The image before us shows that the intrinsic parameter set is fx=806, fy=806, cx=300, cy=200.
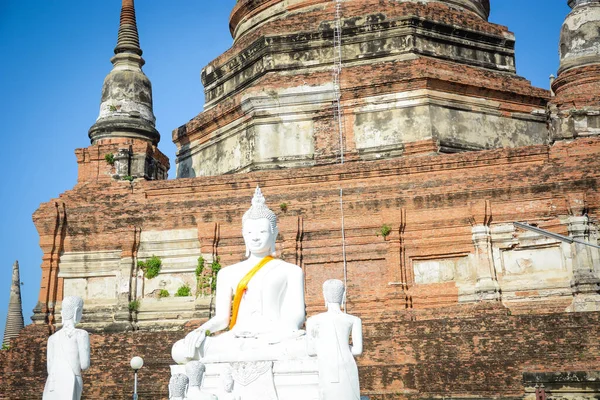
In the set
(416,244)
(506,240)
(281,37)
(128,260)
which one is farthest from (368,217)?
(281,37)

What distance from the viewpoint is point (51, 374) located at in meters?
8.72

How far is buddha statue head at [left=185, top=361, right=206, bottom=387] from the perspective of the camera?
7582mm

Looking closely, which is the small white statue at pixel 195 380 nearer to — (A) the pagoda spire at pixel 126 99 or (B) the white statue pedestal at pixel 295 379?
(B) the white statue pedestal at pixel 295 379

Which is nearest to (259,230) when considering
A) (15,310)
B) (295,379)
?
(295,379)

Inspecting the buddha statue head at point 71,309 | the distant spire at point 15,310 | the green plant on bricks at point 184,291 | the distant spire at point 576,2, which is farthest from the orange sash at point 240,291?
the distant spire at point 15,310

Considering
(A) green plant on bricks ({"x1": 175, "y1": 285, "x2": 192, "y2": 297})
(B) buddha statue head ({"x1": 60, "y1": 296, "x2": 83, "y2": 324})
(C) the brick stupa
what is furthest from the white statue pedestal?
(A) green plant on bricks ({"x1": 175, "y1": 285, "x2": 192, "y2": 297})

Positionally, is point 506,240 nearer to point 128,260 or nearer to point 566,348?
point 566,348

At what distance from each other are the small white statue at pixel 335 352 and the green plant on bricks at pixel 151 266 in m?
9.97

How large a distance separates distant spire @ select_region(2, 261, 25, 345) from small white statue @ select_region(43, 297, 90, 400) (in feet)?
72.6

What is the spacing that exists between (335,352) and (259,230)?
1.76 meters

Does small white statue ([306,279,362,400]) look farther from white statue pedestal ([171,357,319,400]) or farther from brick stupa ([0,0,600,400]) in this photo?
brick stupa ([0,0,600,400])

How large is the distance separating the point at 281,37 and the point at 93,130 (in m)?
5.44

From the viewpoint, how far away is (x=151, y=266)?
17.4 meters

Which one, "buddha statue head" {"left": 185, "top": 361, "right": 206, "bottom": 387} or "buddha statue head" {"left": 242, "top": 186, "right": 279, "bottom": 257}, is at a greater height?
"buddha statue head" {"left": 242, "top": 186, "right": 279, "bottom": 257}
